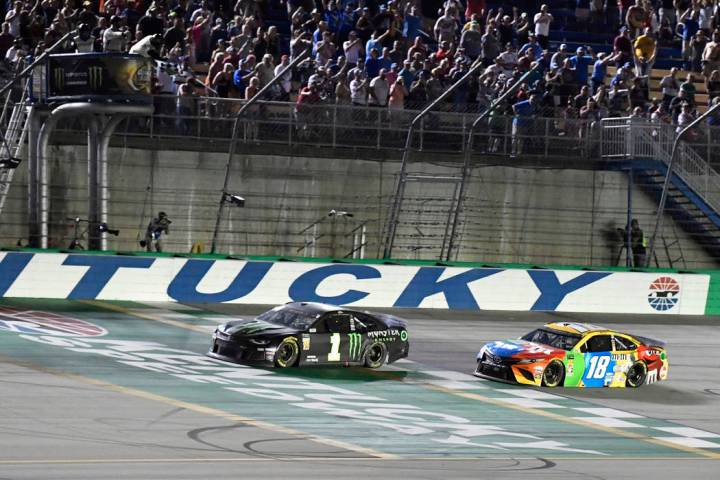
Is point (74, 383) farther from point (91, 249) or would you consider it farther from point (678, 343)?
point (678, 343)

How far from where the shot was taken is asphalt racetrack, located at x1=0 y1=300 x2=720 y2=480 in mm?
14781

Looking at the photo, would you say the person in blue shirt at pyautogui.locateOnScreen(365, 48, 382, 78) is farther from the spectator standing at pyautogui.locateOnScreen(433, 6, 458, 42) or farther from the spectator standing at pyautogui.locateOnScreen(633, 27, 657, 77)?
the spectator standing at pyautogui.locateOnScreen(633, 27, 657, 77)

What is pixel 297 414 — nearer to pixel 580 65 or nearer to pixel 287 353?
pixel 287 353

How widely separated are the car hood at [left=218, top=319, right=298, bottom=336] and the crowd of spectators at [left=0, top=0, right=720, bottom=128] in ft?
22.7

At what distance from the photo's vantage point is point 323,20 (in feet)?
108

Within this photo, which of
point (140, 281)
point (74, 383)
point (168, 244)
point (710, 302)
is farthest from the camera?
point (710, 302)

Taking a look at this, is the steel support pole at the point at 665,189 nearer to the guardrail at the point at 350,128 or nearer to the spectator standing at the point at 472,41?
the guardrail at the point at 350,128

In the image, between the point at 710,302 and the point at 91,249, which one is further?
the point at 710,302

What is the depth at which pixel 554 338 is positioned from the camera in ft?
73.6

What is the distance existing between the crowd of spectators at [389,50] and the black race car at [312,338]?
22.8ft

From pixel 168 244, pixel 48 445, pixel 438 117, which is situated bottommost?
pixel 48 445

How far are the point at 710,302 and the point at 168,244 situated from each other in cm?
1133

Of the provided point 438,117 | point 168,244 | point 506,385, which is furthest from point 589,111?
point 506,385

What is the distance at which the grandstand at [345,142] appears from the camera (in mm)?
27578
